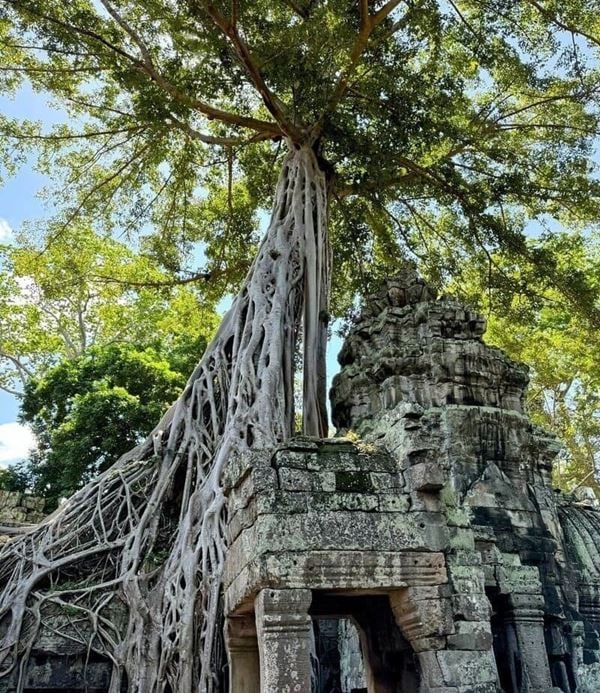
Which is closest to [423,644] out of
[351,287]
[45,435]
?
[351,287]

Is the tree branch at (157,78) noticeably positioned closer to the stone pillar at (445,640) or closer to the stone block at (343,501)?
the stone block at (343,501)

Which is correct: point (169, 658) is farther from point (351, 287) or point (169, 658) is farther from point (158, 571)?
point (351, 287)

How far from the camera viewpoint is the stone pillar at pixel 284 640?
3.22m

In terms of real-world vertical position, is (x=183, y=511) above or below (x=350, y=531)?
above

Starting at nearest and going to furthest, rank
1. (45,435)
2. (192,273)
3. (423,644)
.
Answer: (423,644)
(192,273)
(45,435)

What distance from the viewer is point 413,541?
366 centimetres

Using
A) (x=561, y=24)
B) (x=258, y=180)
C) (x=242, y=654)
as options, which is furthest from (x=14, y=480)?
(x=561, y=24)

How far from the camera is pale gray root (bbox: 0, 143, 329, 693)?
5.01 m

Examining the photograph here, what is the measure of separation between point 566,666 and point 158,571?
3412 millimetres

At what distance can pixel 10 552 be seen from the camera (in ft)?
20.5

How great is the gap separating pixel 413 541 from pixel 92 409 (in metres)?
8.37

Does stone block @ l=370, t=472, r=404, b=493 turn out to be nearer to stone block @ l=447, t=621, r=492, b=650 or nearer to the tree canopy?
stone block @ l=447, t=621, r=492, b=650

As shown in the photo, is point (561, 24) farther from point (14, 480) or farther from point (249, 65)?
point (14, 480)

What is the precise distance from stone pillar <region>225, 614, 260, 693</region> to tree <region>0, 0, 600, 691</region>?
1.82 feet
